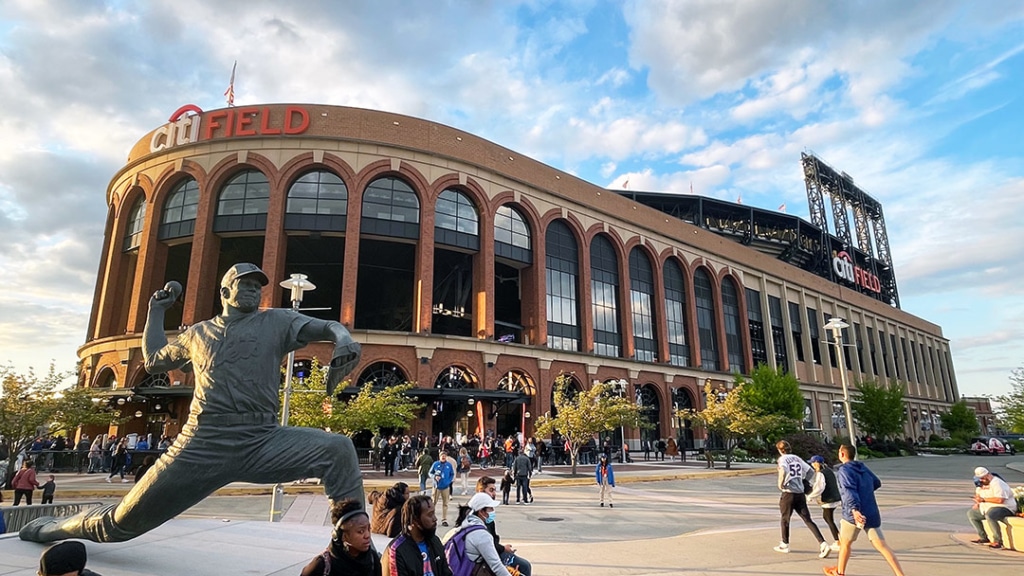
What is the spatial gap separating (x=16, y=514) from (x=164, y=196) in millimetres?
29360

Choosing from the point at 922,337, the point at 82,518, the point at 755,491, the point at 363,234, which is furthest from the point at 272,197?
the point at 922,337

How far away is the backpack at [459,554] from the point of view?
4316 mm

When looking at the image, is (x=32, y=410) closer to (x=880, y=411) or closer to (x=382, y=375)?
(x=382, y=375)

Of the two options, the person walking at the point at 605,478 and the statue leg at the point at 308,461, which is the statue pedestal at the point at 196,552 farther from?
the person walking at the point at 605,478

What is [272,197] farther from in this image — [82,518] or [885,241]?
[885,241]

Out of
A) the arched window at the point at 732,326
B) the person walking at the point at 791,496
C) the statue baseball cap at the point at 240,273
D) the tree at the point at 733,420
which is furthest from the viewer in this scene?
the arched window at the point at 732,326

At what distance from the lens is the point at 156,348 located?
511 centimetres

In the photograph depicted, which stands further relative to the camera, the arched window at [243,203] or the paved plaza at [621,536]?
the arched window at [243,203]

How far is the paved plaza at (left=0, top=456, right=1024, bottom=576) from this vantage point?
5.13 metres

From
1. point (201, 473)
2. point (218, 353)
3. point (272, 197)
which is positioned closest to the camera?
point (201, 473)

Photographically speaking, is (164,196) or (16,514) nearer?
(16,514)

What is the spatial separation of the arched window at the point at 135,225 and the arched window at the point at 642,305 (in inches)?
1230

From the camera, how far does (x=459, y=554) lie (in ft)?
14.4

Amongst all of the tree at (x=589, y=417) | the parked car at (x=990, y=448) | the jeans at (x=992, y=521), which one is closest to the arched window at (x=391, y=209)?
the tree at (x=589, y=417)
